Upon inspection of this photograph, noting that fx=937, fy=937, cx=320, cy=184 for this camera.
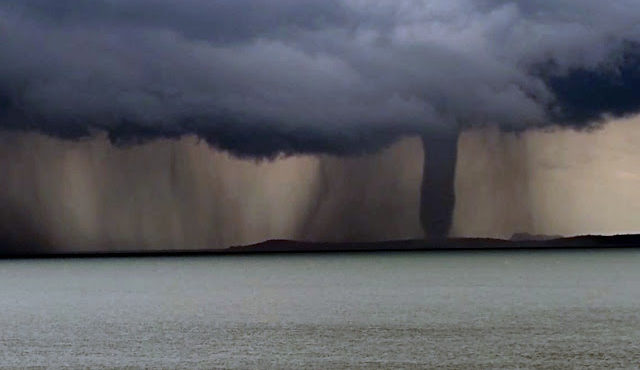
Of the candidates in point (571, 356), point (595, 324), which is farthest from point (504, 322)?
point (571, 356)

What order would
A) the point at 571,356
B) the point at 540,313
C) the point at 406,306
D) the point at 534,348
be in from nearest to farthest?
the point at 571,356, the point at 534,348, the point at 540,313, the point at 406,306

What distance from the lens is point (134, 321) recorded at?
75375 millimetres

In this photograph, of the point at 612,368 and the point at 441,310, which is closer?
the point at 612,368

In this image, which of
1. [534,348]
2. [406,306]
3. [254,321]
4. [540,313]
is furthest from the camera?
[406,306]

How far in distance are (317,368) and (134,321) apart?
32.8 meters

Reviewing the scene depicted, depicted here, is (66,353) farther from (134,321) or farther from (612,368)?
(612,368)

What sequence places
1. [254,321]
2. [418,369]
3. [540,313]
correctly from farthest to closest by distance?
[540,313]
[254,321]
[418,369]

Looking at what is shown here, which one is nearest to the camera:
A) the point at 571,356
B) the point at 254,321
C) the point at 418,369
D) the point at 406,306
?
the point at 418,369

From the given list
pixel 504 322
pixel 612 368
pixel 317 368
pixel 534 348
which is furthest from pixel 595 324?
pixel 317 368

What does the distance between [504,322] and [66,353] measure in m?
33.0

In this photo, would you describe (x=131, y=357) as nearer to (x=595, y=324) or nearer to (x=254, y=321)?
(x=254, y=321)

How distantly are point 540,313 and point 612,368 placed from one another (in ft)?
116

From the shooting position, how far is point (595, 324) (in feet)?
226

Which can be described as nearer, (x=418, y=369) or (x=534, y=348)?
(x=418, y=369)
